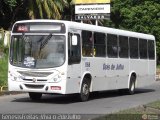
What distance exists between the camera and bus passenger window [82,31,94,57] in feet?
66.1

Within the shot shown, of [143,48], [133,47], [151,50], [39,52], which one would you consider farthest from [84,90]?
[151,50]

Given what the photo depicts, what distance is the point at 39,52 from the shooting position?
18969 millimetres

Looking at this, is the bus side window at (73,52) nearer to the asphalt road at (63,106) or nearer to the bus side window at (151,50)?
the asphalt road at (63,106)

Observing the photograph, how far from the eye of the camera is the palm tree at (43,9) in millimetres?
38594

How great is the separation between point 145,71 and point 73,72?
844 centimetres

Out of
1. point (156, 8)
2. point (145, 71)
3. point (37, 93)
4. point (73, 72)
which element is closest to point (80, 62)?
point (73, 72)

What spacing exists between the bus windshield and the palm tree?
19152 millimetres

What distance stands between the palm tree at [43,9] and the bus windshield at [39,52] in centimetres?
1915

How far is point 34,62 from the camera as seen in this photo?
Answer: 19.0 m

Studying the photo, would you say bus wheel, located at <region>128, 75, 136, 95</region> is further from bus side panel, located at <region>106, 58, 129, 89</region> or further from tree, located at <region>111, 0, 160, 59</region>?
tree, located at <region>111, 0, 160, 59</region>

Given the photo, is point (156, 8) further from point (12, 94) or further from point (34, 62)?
point (34, 62)

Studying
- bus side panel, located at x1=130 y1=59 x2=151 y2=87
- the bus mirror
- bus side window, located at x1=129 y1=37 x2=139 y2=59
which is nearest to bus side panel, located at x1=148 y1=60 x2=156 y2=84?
bus side panel, located at x1=130 y1=59 x2=151 y2=87

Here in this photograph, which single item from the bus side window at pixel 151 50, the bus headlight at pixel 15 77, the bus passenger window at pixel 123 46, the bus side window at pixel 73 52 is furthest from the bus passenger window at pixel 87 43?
the bus side window at pixel 151 50

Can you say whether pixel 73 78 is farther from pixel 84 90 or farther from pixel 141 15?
pixel 141 15
